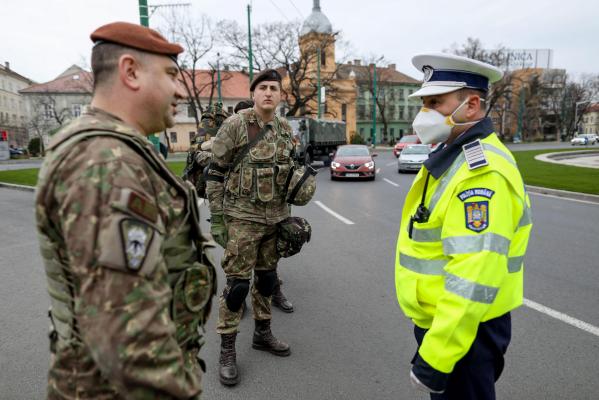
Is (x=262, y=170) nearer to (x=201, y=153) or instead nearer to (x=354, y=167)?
(x=201, y=153)

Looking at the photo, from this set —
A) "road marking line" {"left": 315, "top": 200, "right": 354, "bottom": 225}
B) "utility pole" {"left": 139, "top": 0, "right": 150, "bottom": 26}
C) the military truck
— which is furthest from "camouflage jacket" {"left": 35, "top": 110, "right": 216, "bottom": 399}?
the military truck

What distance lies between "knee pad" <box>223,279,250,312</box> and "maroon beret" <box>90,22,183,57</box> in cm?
208

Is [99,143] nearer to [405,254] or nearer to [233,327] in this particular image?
[405,254]

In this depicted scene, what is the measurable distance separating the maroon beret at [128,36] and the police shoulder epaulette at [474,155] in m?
1.18

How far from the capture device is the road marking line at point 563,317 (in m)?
3.55

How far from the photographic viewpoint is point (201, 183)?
5.12 m

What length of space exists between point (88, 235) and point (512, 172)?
147cm

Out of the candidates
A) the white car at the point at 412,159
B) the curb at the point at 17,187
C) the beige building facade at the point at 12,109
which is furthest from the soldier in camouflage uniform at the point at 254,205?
the beige building facade at the point at 12,109

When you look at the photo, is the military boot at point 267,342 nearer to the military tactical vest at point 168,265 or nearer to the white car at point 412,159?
the military tactical vest at point 168,265

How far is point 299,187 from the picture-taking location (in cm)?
327

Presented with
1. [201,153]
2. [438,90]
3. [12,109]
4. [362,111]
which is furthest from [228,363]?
[12,109]

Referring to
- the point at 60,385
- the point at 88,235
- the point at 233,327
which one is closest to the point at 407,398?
the point at 233,327

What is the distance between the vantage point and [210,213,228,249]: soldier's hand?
11.4 ft

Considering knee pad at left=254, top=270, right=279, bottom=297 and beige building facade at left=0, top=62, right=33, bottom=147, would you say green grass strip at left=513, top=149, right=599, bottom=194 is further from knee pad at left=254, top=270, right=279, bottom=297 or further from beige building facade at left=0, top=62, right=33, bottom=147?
beige building facade at left=0, top=62, right=33, bottom=147
